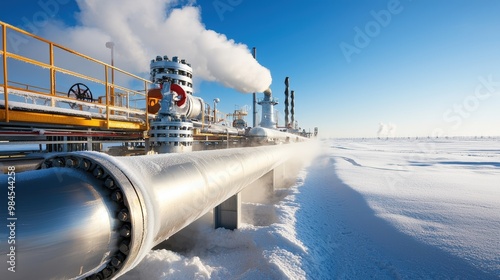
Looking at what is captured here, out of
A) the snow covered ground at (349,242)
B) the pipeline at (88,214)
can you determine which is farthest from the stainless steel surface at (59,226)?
the snow covered ground at (349,242)

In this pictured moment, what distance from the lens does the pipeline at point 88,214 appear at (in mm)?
1317

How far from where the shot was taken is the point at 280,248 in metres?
5.51

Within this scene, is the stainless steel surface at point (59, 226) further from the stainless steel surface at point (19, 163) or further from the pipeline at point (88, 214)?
the stainless steel surface at point (19, 163)

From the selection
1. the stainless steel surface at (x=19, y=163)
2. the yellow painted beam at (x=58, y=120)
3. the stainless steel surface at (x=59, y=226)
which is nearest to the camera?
the stainless steel surface at (x=59, y=226)

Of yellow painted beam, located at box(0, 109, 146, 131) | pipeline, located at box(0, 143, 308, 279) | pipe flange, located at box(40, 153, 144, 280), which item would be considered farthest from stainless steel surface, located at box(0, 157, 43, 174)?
pipe flange, located at box(40, 153, 144, 280)

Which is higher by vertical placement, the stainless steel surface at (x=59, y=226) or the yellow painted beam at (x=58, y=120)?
the yellow painted beam at (x=58, y=120)

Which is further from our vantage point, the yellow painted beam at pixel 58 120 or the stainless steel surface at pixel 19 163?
the stainless steel surface at pixel 19 163

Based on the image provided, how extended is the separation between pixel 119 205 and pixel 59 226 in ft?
1.16

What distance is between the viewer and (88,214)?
5.00 feet

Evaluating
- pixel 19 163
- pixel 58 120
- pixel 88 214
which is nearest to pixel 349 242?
pixel 88 214

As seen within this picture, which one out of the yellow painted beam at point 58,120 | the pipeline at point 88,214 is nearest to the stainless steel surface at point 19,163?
the yellow painted beam at point 58,120

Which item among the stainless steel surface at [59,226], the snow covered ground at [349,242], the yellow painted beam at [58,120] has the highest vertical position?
the yellow painted beam at [58,120]

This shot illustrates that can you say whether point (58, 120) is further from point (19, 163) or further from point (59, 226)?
point (59, 226)

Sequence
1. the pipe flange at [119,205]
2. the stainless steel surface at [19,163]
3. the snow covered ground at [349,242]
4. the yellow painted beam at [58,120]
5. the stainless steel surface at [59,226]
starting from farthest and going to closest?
1. the snow covered ground at [349,242]
2. the stainless steel surface at [19,163]
3. the yellow painted beam at [58,120]
4. the pipe flange at [119,205]
5. the stainless steel surface at [59,226]
